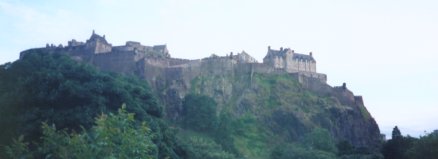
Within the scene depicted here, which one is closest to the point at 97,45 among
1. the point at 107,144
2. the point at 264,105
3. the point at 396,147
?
the point at 264,105

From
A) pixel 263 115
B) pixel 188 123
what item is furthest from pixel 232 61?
pixel 188 123

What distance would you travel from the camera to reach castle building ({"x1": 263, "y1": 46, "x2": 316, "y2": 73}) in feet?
393

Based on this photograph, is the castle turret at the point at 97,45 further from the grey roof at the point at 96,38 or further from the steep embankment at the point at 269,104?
the steep embankment at the point at 269,104

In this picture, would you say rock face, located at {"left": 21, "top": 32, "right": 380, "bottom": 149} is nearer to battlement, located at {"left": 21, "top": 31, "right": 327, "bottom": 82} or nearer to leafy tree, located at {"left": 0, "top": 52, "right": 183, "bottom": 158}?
battlement, located at {"left": 21, "top": 31, "right": 327, "bottom": 82}

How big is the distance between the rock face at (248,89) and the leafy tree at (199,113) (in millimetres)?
1699

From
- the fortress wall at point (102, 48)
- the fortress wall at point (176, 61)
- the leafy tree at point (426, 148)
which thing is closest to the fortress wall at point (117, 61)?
the fortress wall at point (102, 48)

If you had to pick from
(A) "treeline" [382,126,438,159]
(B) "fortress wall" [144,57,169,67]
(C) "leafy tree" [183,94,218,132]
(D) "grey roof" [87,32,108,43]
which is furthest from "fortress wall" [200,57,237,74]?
(A) "treeline" [382,126,438,159]

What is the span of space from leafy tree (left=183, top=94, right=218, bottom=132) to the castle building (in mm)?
31163

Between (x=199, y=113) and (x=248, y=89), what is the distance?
17.3m

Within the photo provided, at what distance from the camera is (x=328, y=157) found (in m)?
66.1

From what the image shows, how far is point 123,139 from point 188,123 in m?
67.8

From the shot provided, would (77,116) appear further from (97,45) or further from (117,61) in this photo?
(97,45)

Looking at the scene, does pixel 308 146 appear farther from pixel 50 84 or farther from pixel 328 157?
pixel 50 84

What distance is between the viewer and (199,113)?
8512 cm
